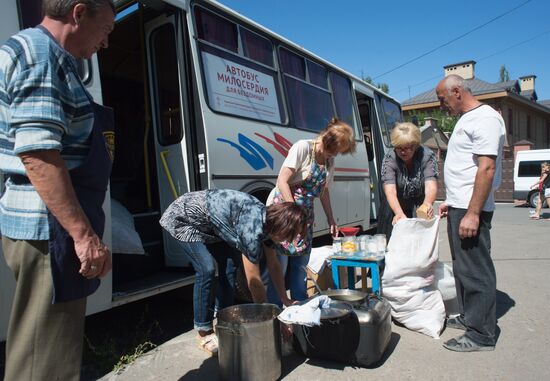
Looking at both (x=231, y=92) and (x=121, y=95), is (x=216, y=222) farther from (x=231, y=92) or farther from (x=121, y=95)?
(x=121, y=95)

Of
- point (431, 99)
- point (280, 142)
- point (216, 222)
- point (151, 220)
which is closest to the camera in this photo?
point (216, 222)

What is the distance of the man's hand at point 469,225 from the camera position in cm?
304

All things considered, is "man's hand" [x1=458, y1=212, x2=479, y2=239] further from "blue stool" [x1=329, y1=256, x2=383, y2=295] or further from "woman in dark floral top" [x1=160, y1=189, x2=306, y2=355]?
"woman in dark floral top" [x1=160, y1=189, x2=306, y2=355]

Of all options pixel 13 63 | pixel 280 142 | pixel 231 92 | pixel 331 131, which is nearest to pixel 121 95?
pixel 231 92

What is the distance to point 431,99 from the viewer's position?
29453 mm

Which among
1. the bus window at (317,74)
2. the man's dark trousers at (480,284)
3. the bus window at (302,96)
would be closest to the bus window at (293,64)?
the bus window at (302,96)

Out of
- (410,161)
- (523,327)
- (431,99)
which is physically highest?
(431,99)

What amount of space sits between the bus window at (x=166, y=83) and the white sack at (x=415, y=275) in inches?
89.2

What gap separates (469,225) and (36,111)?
2.82 m

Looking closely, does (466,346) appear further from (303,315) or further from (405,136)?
(405,136)

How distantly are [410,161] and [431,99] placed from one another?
27839mm

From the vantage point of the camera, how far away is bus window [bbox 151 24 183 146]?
13.4 feet

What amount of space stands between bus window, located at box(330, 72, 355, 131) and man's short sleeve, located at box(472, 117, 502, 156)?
137 inches

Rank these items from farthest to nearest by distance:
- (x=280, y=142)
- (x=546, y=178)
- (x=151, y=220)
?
(x=546, y=178), (x=280, y=142), (x=151, y=220)
